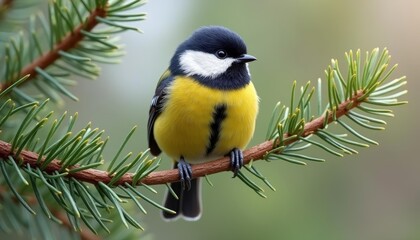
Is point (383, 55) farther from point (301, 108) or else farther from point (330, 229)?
point (330, 229)

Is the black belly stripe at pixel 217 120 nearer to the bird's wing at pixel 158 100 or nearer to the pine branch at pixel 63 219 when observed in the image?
the bird's wing at pixel 158 100

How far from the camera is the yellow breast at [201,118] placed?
7.43 ft

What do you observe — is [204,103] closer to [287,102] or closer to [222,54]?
[222,54]

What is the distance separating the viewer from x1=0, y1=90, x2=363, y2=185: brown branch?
4.13 feet

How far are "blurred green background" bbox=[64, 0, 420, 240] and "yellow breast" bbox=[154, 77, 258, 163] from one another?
1.29 feet

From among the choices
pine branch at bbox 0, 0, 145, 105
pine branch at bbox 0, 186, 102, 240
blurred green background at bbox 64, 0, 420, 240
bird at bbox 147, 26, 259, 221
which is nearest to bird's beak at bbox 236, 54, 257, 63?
bird at bbox 147, 26, 259, 221

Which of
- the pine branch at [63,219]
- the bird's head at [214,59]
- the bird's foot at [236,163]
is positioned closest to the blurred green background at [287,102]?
the bird's head at [214,59]

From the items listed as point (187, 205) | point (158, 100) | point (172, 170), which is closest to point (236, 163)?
point (172, 170)

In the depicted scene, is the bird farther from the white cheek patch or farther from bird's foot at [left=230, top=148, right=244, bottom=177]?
bird's foot at [left=230, top=148, right=244, bottom=177]

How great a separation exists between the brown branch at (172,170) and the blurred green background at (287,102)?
0.96 metres

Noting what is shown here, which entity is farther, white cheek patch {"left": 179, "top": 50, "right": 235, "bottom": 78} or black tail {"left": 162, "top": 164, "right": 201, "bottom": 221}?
black tail {"left": 162, "top": 164, "right": 201, "bottom": 221}

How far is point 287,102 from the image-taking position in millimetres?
3014

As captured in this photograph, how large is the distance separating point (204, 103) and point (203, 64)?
33 cm

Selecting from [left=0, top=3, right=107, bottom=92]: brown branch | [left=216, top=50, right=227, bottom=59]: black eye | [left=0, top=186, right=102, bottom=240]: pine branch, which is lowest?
[left=0, top=186, right=102, bottom=240]: pine branch
